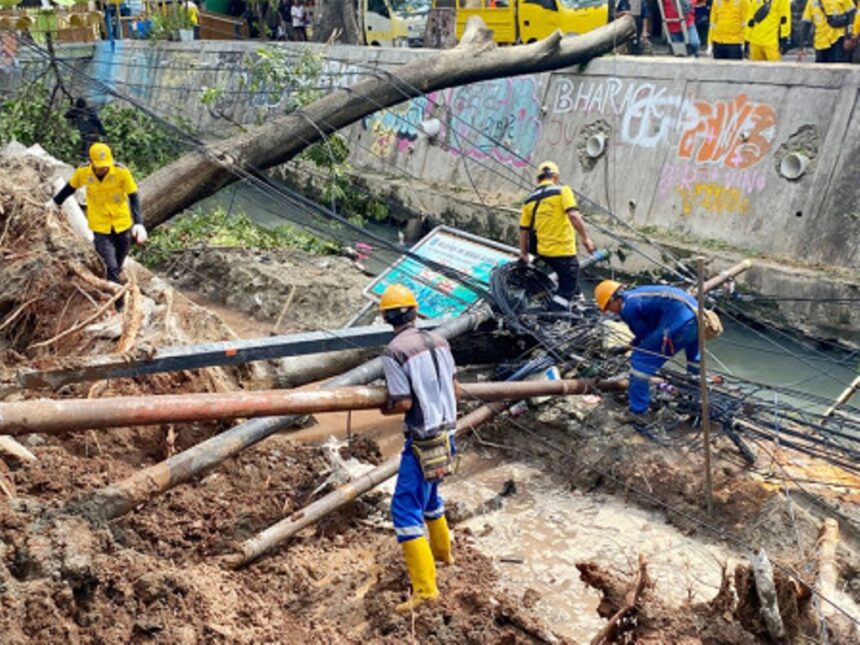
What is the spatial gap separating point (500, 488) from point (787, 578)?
3.44 meters

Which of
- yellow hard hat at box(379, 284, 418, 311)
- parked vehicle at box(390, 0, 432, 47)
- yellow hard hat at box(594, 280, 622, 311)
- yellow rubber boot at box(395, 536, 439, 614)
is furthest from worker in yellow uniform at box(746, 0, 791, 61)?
yellow rubber boot at box(395, 536, 439, 614)

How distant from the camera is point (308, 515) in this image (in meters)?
7.14

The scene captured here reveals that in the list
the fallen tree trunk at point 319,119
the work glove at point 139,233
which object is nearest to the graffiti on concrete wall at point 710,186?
the fallen tree trunk at point 319,119

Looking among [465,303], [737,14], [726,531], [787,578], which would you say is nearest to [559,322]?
[465,303]

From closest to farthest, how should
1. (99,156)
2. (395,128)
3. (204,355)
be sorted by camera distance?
(204,355)
(99,156)
(395,128)

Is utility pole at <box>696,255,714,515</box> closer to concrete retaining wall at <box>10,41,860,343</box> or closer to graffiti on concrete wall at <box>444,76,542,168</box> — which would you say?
concrete retaining wall at <box>10,41,860,343</box>

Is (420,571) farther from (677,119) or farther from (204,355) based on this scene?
(677,119)

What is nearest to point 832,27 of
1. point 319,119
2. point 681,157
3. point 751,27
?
point 751,27

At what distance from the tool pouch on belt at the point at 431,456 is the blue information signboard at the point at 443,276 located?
4.06 meters

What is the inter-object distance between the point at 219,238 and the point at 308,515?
8.64 metres

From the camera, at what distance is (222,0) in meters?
30.3

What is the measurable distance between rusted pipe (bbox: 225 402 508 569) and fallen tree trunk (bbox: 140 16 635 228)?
17.8ft

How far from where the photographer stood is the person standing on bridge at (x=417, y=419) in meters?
6.25

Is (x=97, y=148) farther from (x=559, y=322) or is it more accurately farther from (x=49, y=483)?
(x=559, y=322)
